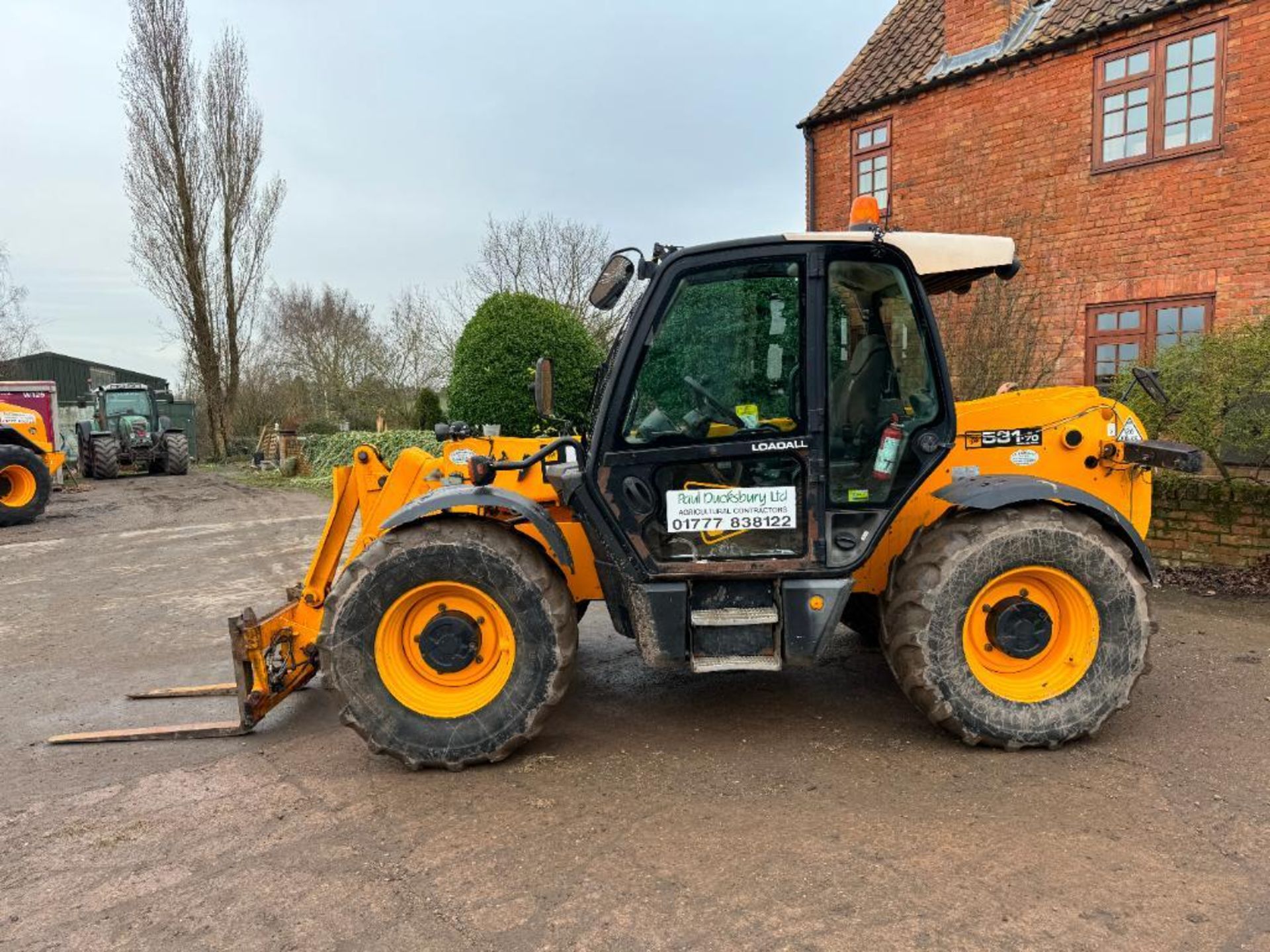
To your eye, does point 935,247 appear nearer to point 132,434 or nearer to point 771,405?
point 771,405

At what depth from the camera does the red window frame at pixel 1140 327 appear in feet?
29.6

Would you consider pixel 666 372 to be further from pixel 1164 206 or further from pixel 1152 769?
pixel 1164 206

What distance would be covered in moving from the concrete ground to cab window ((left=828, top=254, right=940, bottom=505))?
1218 mm

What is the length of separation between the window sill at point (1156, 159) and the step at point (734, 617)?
28.0 feet

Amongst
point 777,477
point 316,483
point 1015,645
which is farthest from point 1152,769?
point 316,483

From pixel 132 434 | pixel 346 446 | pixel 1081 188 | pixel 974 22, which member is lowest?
pixel 346 446

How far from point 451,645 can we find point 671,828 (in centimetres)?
→ 125

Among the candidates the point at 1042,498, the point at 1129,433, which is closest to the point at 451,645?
the point at 1042,498

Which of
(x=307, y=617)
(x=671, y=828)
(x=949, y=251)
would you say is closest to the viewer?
(x=671, y=828)

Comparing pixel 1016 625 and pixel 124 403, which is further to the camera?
pixel 124 403

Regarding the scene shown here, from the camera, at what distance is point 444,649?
144 inches

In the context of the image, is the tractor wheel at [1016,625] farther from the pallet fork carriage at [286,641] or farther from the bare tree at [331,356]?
the bare tree at [331,356]

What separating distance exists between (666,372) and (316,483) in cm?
1666

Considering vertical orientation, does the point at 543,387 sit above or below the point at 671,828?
above
